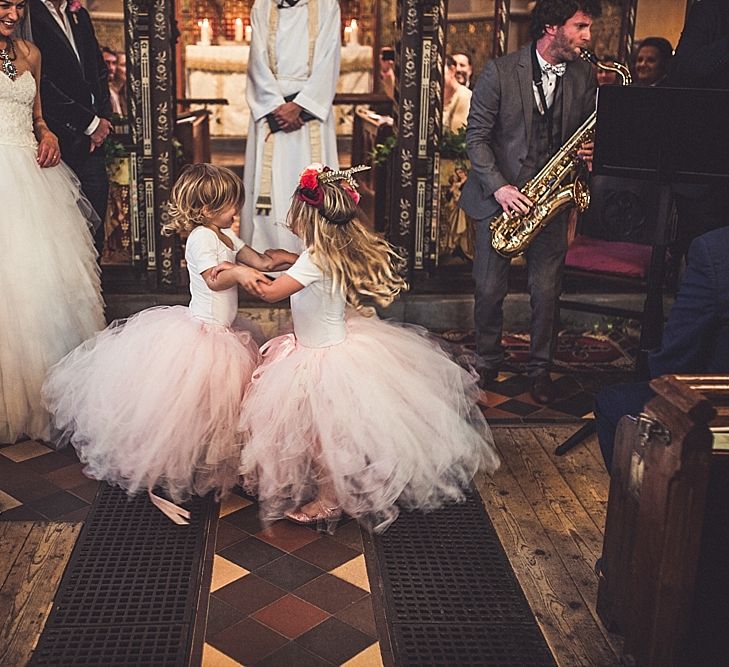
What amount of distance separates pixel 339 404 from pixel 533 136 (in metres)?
2.06

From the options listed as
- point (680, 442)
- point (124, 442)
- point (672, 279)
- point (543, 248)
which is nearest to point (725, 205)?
point (543, 248)

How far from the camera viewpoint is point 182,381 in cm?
376

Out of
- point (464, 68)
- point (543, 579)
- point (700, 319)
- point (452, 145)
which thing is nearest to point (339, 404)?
point (543, 579)

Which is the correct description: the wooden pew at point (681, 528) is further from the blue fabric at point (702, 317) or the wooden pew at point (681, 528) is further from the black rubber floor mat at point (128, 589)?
the black rubber floor mat at point (128, 589)

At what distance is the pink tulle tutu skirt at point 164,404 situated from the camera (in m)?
3.71

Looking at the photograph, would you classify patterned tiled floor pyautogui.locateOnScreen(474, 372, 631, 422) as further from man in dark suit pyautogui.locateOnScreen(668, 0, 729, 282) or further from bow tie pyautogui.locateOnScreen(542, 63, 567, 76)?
bow tie pyautogui.locateOnScreen(542, 63, 567, 76)

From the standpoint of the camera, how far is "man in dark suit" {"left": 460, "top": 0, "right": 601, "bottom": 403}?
15.5 ft

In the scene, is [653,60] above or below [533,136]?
above

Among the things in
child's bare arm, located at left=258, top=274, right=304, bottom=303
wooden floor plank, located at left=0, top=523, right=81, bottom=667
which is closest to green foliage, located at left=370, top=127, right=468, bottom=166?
child's bare arm, located at left=258, top=274, right=304, bottom=303

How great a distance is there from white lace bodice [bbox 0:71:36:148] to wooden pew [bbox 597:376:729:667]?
3.20 metres

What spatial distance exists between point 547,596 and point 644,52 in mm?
3872

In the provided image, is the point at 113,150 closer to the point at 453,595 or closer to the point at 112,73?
the point at 112,73

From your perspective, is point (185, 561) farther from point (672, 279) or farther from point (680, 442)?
point (672, 279)

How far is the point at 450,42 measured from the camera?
5992 millimetres
